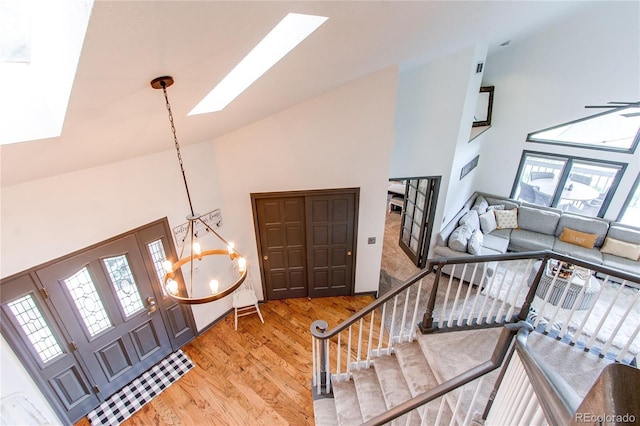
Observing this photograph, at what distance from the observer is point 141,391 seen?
144 inches

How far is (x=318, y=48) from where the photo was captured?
2012 millimetres

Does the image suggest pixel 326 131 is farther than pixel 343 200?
No

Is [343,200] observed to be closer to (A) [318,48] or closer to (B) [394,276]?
(B) [394,276]

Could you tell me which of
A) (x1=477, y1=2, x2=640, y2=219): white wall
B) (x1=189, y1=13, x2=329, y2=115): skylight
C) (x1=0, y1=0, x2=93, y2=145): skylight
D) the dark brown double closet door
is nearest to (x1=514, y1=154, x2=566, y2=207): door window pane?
(x1=477, y1=2, x2=640, y2=219): white wall

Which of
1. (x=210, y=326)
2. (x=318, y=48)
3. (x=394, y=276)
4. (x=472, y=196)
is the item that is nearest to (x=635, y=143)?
(x=472, y=196)

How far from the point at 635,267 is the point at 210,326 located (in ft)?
22.2

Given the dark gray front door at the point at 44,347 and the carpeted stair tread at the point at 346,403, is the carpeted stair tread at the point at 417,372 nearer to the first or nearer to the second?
the carpeted stair tread at the point at 346,403

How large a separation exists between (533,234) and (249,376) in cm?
579

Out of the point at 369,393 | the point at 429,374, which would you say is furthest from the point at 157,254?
the point at 429,374

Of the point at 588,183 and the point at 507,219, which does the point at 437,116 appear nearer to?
the point at 507,219

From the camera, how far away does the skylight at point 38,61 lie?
3.59ft

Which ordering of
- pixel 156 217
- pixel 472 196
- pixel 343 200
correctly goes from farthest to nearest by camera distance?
pixel 472 196 < pixel 343 200 < pixel 156 217

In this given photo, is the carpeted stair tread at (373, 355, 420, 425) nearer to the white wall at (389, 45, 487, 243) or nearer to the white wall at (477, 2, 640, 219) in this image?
the white wall at (389, 45, 487, 243)

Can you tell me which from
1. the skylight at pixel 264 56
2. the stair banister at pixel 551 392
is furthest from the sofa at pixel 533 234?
the skylight at pixel 264 56
